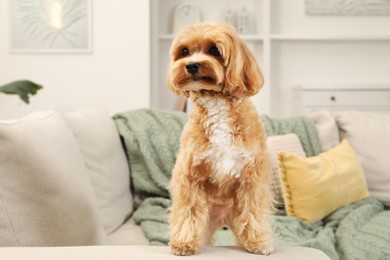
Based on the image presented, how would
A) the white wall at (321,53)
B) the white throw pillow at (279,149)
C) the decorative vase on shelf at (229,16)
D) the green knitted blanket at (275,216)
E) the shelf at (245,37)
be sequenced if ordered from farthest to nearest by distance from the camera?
the white wall at (321,53) → the decorative vase on shelf at (229,16) → the shelf at (245,37) → the white throw pillow at (279,149) → the green knitted blanket at (275,216)

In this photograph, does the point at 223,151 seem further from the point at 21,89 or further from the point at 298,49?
the point at 298,49

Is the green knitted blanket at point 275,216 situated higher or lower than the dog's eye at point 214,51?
lower

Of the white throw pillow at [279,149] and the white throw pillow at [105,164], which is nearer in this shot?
the white throw pillow at [105,164]

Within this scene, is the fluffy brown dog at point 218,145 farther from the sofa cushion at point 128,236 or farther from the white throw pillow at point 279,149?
the white throw pillow at point 279,149

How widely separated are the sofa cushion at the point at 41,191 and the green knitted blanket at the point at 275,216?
40cm

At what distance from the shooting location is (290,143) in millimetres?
2289

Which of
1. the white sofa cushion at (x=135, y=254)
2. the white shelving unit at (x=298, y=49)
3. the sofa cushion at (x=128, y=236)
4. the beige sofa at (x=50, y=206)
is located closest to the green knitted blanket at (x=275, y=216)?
the sofa cushion at (x=128, y=236)

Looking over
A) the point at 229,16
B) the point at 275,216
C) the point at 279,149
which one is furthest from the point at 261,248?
the point at 229,16

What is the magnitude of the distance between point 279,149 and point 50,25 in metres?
2.21

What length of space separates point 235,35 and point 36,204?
0.65 metres

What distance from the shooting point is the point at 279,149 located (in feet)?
7.36

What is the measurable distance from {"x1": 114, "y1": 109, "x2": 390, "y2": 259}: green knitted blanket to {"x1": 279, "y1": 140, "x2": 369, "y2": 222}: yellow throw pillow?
5 cm

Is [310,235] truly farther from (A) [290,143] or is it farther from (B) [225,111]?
(B) [225,111]

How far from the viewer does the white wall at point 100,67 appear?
3682 millimetres
